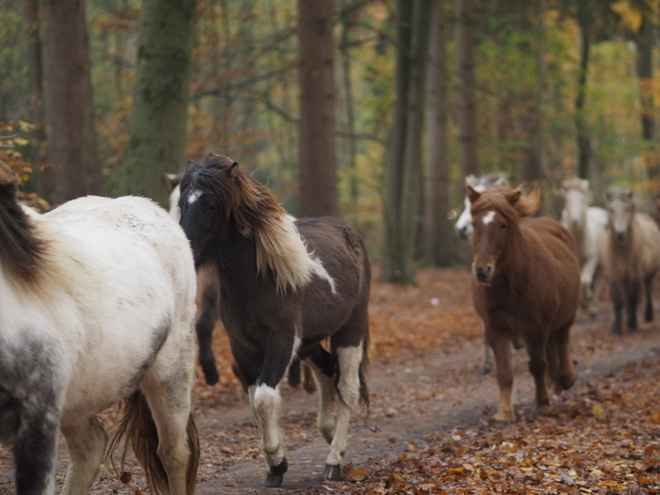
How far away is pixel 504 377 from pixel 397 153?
12.6m

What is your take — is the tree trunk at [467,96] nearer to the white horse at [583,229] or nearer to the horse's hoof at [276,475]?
the white horse at [583,229]

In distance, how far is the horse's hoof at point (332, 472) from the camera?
5.50 m

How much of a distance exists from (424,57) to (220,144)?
6124 mm

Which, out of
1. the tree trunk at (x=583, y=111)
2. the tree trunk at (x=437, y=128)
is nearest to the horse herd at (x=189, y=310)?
the tree trunk at (x=437, y=128)

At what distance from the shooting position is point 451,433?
7129mm

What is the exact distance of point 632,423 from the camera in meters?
6.98

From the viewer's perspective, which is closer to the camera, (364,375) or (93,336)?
(93,336)

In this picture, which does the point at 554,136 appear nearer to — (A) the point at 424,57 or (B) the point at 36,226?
(A) the point at 424,57

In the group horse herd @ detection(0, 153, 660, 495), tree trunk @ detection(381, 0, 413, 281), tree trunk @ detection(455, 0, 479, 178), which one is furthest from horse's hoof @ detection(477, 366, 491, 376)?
tree trunk @ detection(455, 0, 479, 178)

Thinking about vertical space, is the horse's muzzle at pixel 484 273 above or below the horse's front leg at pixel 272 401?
above

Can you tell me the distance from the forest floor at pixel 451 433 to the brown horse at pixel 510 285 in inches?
25.2

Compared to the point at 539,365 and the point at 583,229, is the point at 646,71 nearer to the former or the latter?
the point at 583,229

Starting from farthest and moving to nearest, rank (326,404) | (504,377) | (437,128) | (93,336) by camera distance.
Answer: (437,128) < (504,377) < (326,404) < (93,336)

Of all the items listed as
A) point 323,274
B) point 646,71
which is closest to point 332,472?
point 323,274
